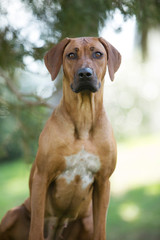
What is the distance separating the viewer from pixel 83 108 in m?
2.69

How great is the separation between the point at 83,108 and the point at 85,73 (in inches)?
13.7

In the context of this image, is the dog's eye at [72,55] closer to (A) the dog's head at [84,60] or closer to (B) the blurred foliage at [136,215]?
(A) the dog's head at [84,60]

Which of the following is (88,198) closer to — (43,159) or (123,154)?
(43,159)

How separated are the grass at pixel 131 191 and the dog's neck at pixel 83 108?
214 centimetres

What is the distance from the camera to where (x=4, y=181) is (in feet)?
29.3

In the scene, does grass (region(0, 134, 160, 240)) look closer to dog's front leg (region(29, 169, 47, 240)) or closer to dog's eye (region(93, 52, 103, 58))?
dog's front leg (region(29, 169, 47, 240))

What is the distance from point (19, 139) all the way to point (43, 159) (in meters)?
1.46

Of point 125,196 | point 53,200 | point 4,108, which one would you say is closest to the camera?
point 53,200

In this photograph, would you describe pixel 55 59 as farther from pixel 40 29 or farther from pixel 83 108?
pixel 40 29

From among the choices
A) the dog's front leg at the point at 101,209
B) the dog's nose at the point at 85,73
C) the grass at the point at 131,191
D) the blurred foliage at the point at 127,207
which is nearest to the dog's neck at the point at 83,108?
the dog's nose at the point at 85,73

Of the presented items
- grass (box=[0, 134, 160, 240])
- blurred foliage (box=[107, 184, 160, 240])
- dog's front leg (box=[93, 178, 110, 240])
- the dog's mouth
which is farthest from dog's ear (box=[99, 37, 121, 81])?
blurred foliage (box=[107, 184, 160, 240])

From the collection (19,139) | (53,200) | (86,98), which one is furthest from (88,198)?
(19,139)

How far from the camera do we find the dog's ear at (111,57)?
271 centimetres

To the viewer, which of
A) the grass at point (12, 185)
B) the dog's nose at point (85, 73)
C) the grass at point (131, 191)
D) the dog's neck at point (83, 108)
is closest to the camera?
the dog's nose at point (85, 73)
